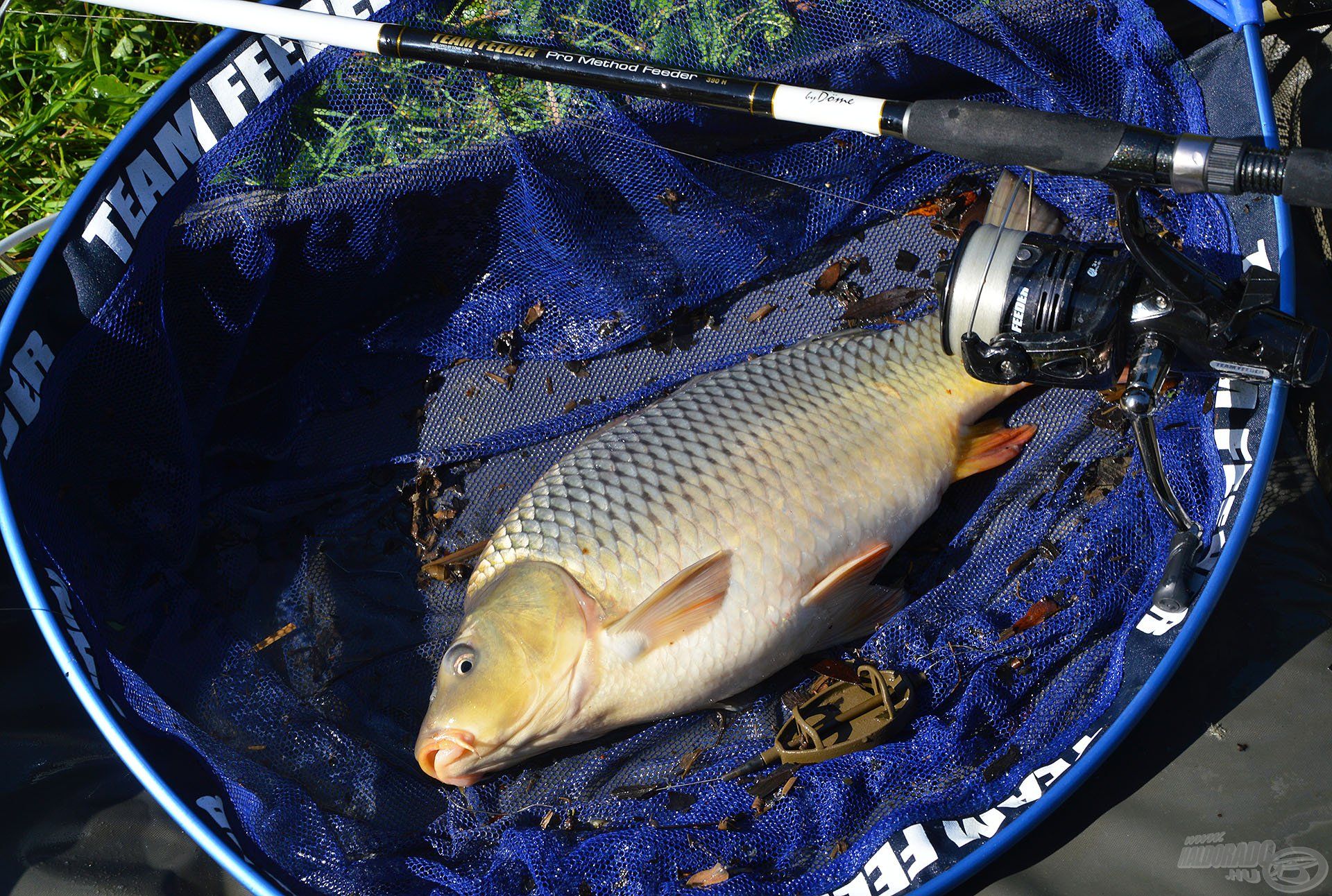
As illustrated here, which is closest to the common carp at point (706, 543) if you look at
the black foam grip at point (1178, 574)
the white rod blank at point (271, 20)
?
the black foam grip at point (1178, 574)

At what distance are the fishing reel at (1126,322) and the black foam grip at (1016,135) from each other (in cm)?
8

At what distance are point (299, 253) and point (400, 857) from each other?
1304mm

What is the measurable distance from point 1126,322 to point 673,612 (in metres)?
0.91

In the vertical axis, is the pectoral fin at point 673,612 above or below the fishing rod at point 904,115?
below

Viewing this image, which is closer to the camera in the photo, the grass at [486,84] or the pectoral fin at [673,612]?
the pectoral fin at [673,612]

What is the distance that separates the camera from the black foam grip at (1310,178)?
140cm

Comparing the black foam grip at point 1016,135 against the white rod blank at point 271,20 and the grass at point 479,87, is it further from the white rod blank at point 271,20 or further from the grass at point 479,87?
the white rod blank at point 271,20

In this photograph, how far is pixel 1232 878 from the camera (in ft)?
5.87

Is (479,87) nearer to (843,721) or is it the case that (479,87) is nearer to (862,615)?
(862,615)

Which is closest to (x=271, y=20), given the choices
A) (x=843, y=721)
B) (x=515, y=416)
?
(x=515, y=416)

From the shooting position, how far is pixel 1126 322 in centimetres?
175

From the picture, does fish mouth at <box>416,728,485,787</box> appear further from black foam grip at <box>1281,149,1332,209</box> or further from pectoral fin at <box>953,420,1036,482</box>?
black foam grip at <box>1281,149,1332,209</box>

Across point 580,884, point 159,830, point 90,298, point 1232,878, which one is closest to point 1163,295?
point 1232,878

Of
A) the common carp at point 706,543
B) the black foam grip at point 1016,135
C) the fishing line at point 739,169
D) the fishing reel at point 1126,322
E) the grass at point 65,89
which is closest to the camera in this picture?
the black foam grip at point 1016,135
